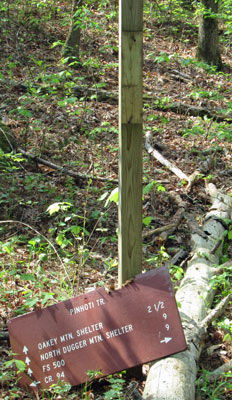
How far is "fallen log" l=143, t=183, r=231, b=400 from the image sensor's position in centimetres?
300

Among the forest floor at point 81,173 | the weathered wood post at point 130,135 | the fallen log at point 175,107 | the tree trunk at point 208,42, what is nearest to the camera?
the weathered wood post at point 130,135

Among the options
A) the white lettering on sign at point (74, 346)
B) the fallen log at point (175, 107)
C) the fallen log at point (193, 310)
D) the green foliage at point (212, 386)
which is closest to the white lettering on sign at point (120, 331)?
the white lettering on sign at point (74, 346)

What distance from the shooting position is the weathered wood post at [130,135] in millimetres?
2932

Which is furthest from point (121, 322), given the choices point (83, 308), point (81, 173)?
point (81, 173)

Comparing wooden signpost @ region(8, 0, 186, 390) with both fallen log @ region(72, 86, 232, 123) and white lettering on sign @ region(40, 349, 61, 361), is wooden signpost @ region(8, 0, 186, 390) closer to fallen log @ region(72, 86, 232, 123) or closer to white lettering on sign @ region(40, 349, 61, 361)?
white lettering on sign @ region(40, 349, 61, 361)

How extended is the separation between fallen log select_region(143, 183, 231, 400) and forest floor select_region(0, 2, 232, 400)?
0.20m

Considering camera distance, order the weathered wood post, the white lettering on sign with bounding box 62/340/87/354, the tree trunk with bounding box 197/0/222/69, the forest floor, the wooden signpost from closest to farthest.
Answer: the weathered wood post < the wooden signpost < the white lettering on sign with bounding box 62/340/87/354 < the forest floor < the tree trunk with bounding box 197/0/222/69

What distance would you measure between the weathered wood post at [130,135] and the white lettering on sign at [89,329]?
342 millimetres

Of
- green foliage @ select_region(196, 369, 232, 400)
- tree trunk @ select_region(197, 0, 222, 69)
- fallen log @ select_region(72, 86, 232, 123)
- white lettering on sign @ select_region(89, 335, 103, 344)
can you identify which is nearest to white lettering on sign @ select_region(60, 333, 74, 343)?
white lettering on sign @ select_region(89, 335, 103, 344)

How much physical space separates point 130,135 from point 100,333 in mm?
1426

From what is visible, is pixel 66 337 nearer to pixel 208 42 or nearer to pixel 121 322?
pixel 121 322

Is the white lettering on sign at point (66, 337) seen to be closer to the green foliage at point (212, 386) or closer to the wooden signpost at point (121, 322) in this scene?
the wooden signpost at point (121, 322)

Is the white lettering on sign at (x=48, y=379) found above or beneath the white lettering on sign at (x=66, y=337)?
beneath

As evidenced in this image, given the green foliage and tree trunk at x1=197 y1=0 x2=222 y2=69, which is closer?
the green foliage
